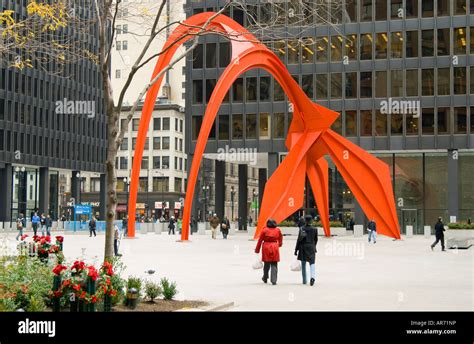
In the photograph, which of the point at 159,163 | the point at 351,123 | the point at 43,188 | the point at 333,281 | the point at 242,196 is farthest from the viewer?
the point at 159,163

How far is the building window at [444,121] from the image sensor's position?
59.6 metres

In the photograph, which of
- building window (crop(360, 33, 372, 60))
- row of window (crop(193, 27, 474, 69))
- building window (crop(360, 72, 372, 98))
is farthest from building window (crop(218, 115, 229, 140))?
building window (crop(360, 33, 372, 60))

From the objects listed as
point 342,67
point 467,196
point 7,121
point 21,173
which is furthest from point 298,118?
point 21,173

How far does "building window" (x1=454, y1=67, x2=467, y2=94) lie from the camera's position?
5909cm

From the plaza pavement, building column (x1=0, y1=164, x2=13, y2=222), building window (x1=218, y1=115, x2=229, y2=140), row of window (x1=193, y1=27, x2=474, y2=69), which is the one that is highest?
row of window (x1=193, y1=27, x2=474, y2=69)

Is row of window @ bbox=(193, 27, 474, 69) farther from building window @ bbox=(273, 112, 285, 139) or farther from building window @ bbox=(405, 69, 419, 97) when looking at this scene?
building window @ bbox=(273, 112, 285, 139)

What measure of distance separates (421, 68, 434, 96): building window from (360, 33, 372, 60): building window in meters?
4.44

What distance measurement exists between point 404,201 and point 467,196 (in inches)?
197

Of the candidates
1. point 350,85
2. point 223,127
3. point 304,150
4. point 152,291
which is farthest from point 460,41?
point 152,291

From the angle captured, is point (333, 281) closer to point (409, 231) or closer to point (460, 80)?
point (409, 231)

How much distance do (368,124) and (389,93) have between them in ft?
9.63

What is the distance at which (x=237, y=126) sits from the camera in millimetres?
63156

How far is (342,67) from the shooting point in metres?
61.7

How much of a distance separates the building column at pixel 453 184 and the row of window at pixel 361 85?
4868mm
